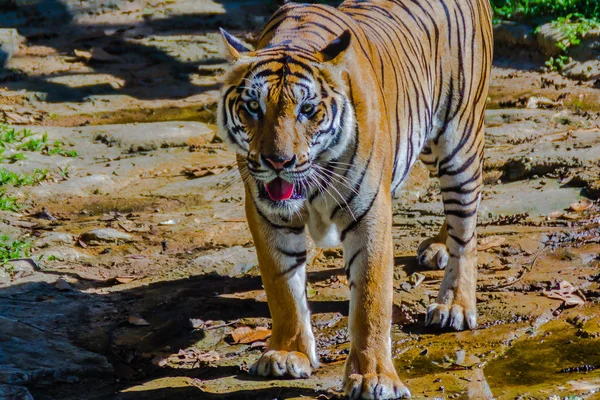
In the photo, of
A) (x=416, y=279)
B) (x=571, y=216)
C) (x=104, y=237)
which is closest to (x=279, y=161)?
(x=416, y=279)

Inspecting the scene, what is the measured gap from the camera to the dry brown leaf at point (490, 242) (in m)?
5.65

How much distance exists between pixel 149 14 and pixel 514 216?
6.86 meters

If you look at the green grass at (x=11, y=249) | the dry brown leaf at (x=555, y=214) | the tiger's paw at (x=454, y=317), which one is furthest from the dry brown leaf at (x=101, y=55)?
the tiger's paw at (x=454, y=317)

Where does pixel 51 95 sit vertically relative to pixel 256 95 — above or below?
below

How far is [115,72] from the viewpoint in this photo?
10.1m

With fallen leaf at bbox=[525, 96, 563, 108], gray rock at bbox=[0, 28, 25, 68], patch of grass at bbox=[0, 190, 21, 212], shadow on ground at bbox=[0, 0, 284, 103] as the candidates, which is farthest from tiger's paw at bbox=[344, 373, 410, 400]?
gray rock at bbox=[0, 28, 25, 68]

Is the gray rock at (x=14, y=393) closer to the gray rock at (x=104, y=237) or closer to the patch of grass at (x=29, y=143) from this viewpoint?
the gray rock at (x=104, y=237)

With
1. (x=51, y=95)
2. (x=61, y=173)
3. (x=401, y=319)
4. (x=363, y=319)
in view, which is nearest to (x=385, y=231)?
(x=363, y=319)

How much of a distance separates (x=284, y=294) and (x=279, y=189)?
0.62 m

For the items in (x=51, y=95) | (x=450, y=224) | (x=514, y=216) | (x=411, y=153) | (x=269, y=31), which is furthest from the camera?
(x=51, y=95)

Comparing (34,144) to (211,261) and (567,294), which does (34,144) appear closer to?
(211,261)

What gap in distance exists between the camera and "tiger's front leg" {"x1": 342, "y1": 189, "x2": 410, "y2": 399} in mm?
3781

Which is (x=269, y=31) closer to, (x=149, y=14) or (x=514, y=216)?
(x=514, y=216)

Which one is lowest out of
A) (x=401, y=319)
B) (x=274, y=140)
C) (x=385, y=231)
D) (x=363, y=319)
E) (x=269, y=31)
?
(x=401, y=319)
